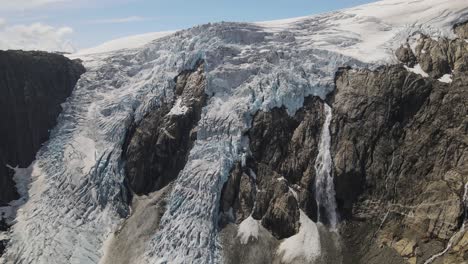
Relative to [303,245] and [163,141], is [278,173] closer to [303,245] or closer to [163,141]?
[303,245]

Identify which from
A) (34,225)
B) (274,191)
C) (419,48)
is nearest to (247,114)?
(274,191)

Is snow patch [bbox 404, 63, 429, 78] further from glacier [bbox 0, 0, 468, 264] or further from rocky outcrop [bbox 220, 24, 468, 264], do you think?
glacier [bbox 0, 0, 468, 264]

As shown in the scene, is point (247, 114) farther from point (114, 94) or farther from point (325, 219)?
point (114, 94)

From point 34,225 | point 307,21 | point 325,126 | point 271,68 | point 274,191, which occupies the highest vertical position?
point 307,21

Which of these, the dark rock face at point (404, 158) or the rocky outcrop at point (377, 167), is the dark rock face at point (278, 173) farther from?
the dark rock face at point (404, 158)

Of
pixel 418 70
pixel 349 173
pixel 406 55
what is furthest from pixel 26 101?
pixel 418 70

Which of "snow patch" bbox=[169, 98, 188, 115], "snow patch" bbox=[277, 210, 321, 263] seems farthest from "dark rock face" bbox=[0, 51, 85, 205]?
"snow patch" bbox=[277, 210, 321, 263]

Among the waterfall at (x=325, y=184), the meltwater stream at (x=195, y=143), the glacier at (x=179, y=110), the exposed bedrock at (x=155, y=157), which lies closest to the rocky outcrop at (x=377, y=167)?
the waterfall at (x=325, y=184)
